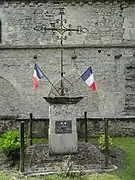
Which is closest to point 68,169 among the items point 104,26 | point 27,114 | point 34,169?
point 34,169

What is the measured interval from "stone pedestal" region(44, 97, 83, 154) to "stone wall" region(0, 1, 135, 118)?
7.57 metres

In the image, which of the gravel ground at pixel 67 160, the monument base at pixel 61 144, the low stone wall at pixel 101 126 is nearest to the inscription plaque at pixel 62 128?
the monument base at pixel 61 144

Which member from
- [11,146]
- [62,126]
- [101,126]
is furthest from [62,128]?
[101,126]

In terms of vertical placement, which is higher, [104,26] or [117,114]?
[104,26]

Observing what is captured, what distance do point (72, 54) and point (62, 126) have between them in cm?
838

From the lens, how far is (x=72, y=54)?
55.2 ft

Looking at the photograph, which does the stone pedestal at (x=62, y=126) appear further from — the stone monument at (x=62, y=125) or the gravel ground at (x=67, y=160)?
the gravel ground at (x=67, y=160)

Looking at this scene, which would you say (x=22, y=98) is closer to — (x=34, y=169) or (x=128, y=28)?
(x=128, y=28)

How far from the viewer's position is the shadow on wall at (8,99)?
658 inches

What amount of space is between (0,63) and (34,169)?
32.5 feet

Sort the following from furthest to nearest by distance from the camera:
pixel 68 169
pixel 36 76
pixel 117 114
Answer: pixel 117 114, pixel 36 76, pixel 68 169

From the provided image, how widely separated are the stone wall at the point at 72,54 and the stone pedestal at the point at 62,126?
24.8 feet

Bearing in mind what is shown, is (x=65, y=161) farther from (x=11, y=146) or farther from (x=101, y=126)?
(x=101, y=126)

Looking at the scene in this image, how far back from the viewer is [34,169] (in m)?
7.72
